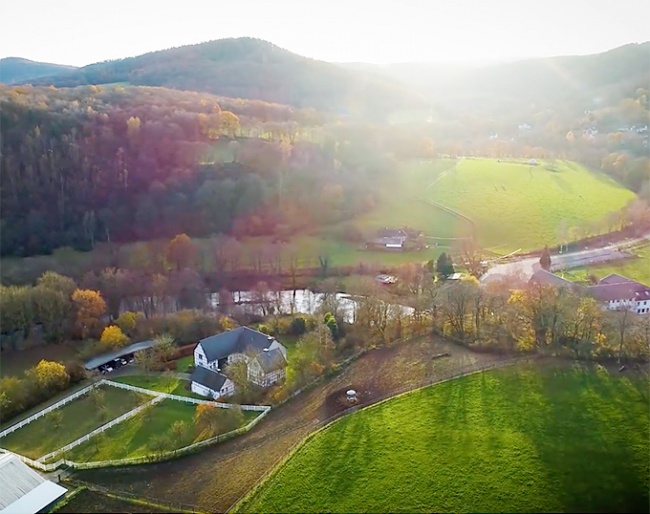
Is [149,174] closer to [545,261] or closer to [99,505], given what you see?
[545,261]

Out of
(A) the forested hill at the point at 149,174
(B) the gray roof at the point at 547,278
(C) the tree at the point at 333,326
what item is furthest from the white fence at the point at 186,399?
(A) the forested hill at the point at 149,174

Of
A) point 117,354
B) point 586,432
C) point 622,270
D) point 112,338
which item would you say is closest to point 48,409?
point 117,354

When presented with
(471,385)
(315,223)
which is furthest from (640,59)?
(471,385)

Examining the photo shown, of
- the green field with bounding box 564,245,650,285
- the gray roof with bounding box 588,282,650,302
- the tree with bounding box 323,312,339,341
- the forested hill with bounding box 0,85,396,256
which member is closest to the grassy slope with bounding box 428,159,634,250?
the green field with bounding box 564,245,650,285

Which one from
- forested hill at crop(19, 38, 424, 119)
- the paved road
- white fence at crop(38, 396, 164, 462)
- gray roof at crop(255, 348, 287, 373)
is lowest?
white fence at crop(38, 396, 164, 462)

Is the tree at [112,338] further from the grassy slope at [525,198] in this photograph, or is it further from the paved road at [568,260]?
the grassy slope at [525,198]

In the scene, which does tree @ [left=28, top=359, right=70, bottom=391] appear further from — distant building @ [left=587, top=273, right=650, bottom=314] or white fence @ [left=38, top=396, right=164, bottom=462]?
distant building @ [left=587, top=273, right=650, bottom=314]
